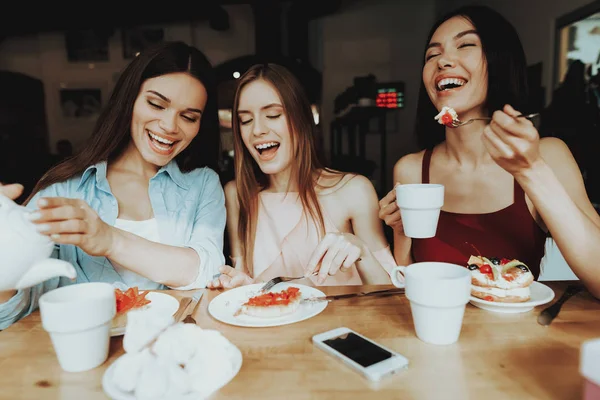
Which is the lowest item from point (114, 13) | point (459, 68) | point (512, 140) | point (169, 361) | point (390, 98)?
point (169, 361)

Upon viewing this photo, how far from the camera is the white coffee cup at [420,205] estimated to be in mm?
1213

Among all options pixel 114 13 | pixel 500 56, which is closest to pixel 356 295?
pixel 500 56

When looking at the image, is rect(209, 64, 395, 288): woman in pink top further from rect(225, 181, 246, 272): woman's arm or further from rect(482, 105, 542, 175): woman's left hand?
rect(482, 105, 542, 175): woman's left hand

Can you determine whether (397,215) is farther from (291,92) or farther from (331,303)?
(291,92)

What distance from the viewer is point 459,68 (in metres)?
1.71

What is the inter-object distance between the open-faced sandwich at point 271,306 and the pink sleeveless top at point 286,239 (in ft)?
2.68

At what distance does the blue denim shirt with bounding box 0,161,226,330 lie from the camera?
5.41ft

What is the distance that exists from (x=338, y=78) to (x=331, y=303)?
6.43m

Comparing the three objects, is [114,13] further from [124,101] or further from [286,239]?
[286,239]

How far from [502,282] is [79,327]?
1058 mm

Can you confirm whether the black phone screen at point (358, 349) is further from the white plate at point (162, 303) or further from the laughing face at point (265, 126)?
the laughing face at point (265, 126)

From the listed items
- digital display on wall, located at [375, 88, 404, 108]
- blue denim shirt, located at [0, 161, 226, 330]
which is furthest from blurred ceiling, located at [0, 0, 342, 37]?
blue denim shirt, located at [0, 161, 226, 330]

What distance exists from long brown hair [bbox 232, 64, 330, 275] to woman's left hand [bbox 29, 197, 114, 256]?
0.87 metres

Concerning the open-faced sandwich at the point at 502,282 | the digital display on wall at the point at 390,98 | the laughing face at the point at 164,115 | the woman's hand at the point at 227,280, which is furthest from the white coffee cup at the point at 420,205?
the digital display on wall at the point at 390,98
